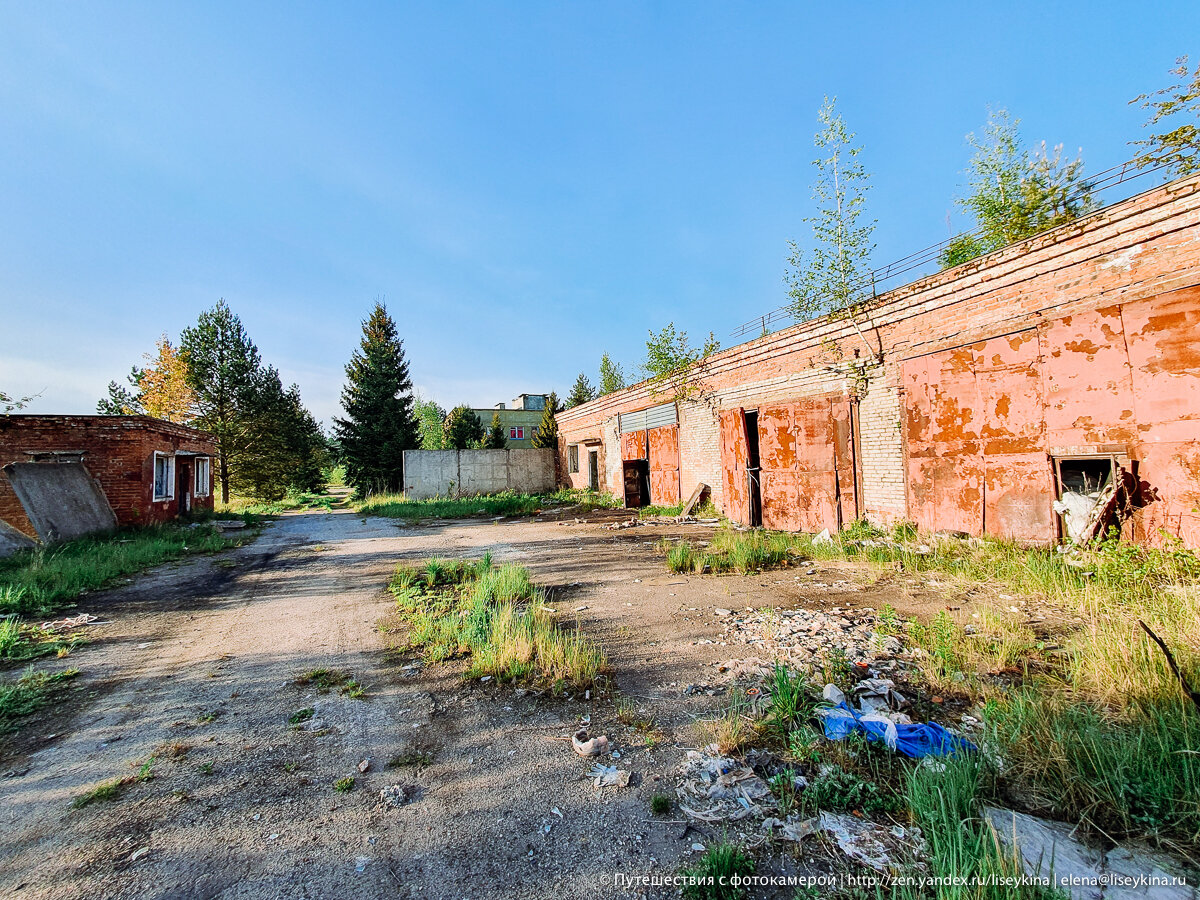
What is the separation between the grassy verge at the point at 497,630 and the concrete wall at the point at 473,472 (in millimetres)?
16175

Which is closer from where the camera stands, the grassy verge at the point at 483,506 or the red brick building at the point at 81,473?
the red brick building at the point at 81,473

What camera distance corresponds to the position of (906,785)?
2441mm

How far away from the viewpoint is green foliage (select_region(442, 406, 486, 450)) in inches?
1458

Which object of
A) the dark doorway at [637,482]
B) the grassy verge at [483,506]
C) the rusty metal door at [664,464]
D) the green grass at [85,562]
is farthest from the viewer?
the grassy verge at [483,506]

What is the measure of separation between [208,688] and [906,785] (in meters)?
4.91

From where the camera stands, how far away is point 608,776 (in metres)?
2.69

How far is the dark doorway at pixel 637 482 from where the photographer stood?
16719 mm

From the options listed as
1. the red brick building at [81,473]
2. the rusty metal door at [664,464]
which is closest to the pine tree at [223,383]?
the red brick building at [81,473]

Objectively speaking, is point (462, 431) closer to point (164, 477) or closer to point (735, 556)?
point (164, 477)

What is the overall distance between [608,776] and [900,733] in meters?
1.71

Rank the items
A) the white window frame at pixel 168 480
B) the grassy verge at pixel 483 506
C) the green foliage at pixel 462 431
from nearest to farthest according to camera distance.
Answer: the white window frame at pixel 168 480
the grassy verge at pixel 483 506
the green foliage at pixel 462 431

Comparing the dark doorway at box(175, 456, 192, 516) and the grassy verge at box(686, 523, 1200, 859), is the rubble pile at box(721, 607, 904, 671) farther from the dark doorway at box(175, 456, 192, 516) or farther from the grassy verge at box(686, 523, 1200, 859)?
the dark doorway at box(175, 456, 192, 516)

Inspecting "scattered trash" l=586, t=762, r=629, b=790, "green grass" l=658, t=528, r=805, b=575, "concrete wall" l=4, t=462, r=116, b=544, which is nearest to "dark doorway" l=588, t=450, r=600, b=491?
"green grass" l=658, t=528, r=805, b=575

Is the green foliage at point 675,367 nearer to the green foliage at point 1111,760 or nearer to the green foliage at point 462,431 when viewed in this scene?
the green foliage at point 1111,760
